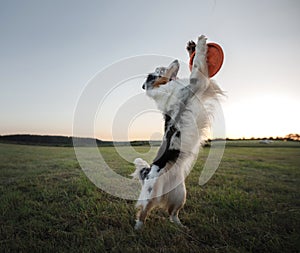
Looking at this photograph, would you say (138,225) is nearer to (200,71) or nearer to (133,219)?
(133,219)

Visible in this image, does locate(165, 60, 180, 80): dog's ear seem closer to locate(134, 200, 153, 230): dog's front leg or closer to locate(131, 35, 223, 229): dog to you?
locate(131, 35, 223, 229): dog

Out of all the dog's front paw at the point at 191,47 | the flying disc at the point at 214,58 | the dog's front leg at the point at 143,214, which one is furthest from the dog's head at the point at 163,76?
the dog's front leg at the point at 143,214

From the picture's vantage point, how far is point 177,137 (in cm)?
391

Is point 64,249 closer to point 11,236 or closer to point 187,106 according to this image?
point 11,236

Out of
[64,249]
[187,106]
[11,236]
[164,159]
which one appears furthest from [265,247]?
[11,236]

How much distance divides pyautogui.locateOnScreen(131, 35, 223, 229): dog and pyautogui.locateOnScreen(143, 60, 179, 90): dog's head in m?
0.17

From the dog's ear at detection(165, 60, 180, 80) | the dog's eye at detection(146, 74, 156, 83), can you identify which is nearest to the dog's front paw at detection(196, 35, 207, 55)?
the dog's ear at detection(165, 60, 180, 80)

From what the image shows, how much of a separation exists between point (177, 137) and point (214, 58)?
1.50m

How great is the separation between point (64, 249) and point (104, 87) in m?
3.88

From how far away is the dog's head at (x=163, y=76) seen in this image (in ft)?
14.8

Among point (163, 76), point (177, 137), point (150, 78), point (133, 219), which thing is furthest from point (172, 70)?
point (133, 219)

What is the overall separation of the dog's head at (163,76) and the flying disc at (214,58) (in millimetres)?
600

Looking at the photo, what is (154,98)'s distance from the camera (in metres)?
4.44

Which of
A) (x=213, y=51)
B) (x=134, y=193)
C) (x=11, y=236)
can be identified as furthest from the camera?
(x=134, y=193)
